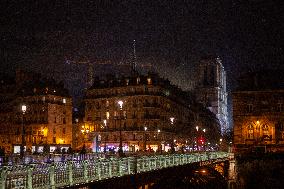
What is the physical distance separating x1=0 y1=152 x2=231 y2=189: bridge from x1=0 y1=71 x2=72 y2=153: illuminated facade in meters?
89.8

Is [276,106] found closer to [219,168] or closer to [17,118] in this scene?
[219,168]

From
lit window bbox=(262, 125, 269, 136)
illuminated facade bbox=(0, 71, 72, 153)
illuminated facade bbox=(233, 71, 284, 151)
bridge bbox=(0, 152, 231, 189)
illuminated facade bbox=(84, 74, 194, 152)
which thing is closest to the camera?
bridge bbox=(0, 152, 231, 189)

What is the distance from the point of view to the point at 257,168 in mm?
76125

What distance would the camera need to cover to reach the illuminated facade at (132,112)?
122 meters

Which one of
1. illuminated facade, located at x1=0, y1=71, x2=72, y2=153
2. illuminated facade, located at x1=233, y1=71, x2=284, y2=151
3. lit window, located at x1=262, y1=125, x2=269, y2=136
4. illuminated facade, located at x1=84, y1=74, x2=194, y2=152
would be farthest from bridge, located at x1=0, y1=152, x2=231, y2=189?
illuminated facade, located at x1=0, y1=71, x2=72, y2=153

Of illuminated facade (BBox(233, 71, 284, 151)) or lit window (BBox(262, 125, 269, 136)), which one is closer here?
illuminated facade (BBox(233, 71, 284, 151))

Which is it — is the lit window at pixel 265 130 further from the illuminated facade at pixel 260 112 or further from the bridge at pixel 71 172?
the bridge at pixel 71 172

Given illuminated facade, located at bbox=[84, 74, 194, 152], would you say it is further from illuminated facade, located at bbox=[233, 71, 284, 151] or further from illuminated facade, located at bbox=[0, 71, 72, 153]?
illuminated facade, located at bbox=[233, 71, 284, 151]

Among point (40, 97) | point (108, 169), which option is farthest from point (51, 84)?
point (108, 169)

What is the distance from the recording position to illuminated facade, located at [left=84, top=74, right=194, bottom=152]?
122 m

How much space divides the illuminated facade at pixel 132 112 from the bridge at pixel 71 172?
8288 cm

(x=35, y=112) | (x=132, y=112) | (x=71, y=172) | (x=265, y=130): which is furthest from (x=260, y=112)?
(x=71, y=172)

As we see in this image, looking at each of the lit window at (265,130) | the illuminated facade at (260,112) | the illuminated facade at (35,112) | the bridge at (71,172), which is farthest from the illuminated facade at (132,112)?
the bridge at (71,172)

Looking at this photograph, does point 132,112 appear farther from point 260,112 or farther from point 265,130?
point 265,130
